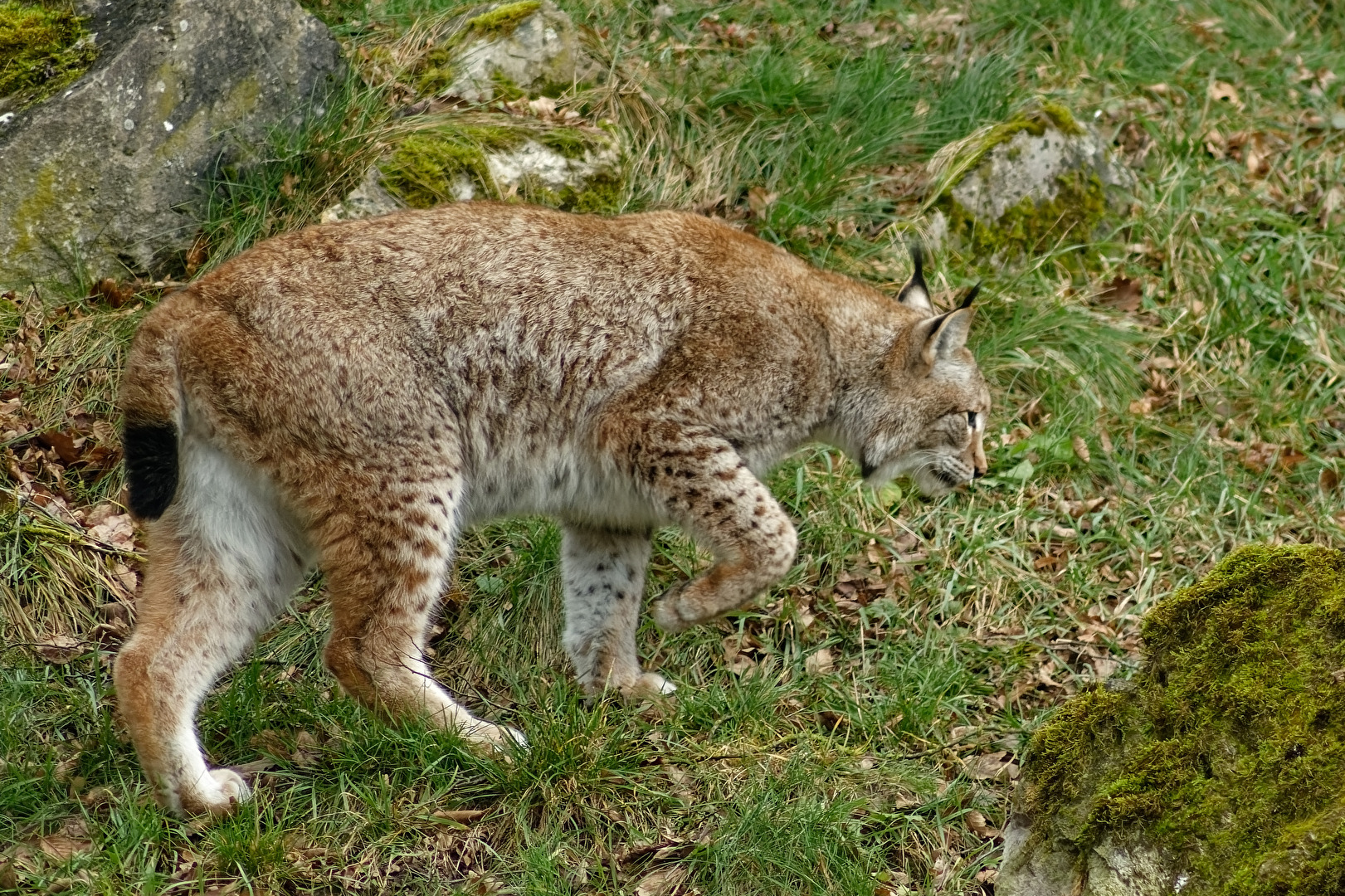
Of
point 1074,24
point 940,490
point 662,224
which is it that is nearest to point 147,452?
point 662,224

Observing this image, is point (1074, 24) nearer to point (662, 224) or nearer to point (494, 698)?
point (662, 224)

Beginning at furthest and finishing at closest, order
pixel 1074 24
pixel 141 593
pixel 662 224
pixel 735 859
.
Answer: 1. pixel 1074 24
2. pixel 662 224
3. pixel 141 593
4. pixel 735 859

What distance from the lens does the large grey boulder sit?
230 inches

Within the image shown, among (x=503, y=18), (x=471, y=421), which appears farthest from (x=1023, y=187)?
(x=471, y=421)

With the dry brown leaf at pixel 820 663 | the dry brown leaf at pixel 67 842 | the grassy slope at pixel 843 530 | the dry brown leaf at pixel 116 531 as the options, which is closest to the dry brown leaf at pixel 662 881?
the grassy slope at pixel 843 530

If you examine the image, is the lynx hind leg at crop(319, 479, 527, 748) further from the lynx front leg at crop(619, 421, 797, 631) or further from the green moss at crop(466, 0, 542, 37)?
the green moss at crop(466, 0, 542, 37)

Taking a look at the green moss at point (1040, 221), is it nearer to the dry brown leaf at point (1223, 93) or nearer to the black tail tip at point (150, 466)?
the dry brown leaf at point (1223, 93)

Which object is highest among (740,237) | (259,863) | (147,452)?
(147,452)

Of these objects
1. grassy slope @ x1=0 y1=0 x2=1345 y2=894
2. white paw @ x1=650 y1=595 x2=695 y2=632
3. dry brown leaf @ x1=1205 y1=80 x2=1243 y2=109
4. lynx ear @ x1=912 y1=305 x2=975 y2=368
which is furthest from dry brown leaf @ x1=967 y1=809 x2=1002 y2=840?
dry brown leaf @ x1=1205 y1=80 x2=1243 y2=109

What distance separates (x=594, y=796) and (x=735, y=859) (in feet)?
1.55

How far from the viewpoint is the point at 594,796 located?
4180 mm

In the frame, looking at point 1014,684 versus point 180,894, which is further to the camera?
point 1014,684

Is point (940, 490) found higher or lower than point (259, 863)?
lower

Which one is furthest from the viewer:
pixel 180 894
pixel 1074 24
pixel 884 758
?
pixel 1074 24
